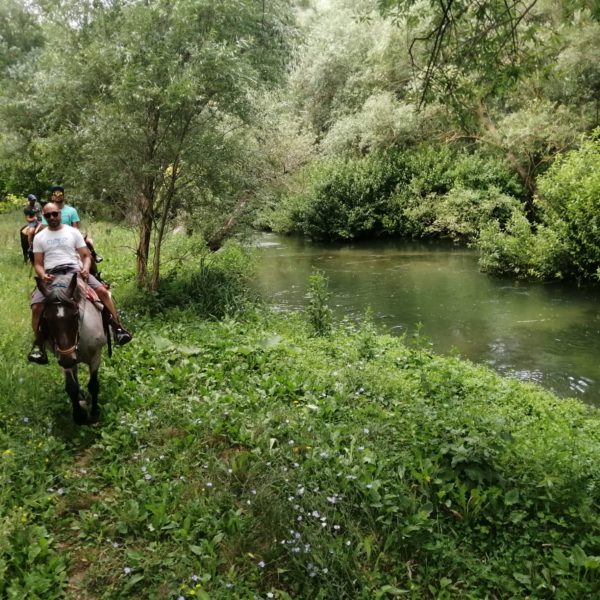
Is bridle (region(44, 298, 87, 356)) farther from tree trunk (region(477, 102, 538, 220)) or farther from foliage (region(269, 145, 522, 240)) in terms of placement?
tree trunk (region(477, 102, 538, 220))

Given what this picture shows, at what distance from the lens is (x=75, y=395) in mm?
5812

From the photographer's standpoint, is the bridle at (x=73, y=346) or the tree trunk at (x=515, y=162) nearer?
the bridle at (x=73, y=346)

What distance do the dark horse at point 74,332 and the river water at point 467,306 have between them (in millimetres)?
7598

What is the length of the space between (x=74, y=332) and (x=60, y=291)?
449mm

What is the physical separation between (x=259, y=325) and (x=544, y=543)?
22.7ft

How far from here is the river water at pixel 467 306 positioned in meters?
10.7

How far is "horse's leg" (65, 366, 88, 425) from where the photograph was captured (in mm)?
5758

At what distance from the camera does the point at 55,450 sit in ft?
17.7

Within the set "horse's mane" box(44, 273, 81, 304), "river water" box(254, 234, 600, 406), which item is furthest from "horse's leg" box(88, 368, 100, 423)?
"river water" box(254, 234, 600, 406)

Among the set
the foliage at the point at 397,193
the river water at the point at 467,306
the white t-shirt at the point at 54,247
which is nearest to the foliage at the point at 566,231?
the river water at the point at 467,306

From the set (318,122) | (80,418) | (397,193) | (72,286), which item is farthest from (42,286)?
(318,122)

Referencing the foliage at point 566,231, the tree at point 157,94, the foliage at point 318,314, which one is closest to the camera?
the tree at point 157,94

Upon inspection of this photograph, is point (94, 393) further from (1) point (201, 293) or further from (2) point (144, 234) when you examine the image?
(2) point (144, 234)

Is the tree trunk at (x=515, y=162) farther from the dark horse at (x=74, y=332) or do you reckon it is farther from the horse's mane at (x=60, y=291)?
the horse's mane at (x=60, y=291)
